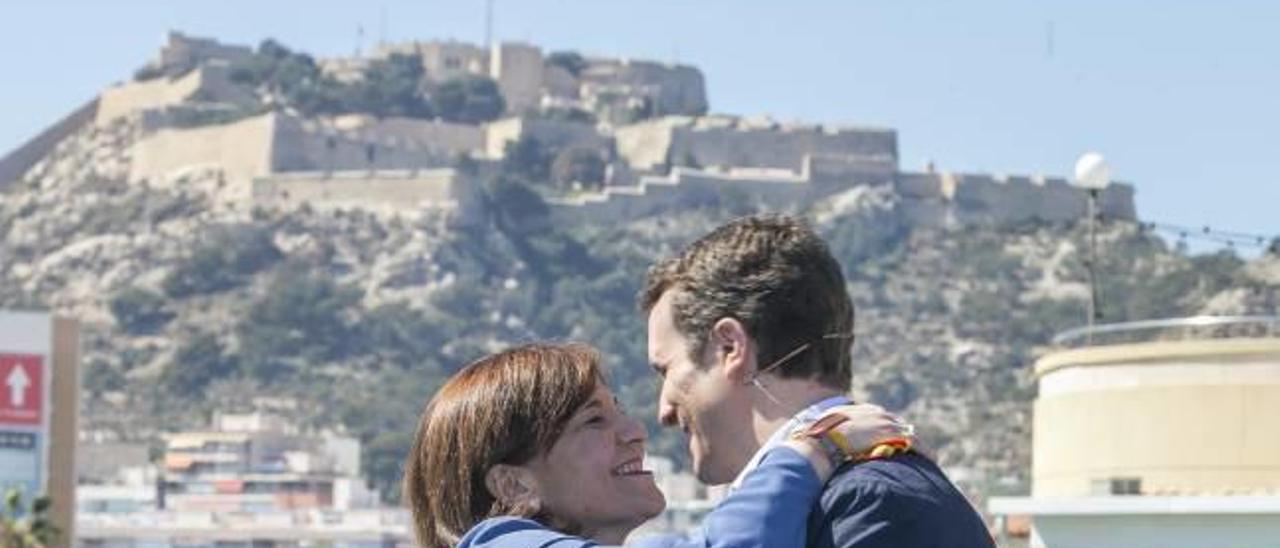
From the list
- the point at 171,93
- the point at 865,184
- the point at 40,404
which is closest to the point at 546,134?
the point at 865,184

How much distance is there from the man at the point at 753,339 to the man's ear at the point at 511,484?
0.72 feet

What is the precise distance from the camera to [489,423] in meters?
5.54

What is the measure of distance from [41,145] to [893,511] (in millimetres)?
178659

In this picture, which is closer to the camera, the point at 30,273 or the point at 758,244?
the point at 758,244

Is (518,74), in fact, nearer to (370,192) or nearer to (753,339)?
(370,192)

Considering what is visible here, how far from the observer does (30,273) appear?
168750 mm

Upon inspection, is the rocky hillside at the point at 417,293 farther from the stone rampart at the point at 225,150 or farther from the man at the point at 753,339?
the man at the point at 753,339

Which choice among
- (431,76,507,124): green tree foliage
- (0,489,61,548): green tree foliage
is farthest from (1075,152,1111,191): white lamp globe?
(431,76,507,124): green tree foliage

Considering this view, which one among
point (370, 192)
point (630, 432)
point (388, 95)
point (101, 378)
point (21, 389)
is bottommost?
point (630, 432)

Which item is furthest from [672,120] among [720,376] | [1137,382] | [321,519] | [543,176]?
[720,376]

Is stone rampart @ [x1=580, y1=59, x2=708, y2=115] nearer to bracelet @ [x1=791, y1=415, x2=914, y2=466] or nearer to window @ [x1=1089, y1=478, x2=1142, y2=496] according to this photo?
window @ [x1=1089, y1=478, x2=1142, y2=496]

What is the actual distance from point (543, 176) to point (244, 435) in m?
29.1

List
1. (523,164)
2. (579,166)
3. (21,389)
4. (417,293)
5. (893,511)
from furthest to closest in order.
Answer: (523,164) < (579,166) < (417,293) < (21,389) < (893,511)

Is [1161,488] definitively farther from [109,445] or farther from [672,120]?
[672,120]
